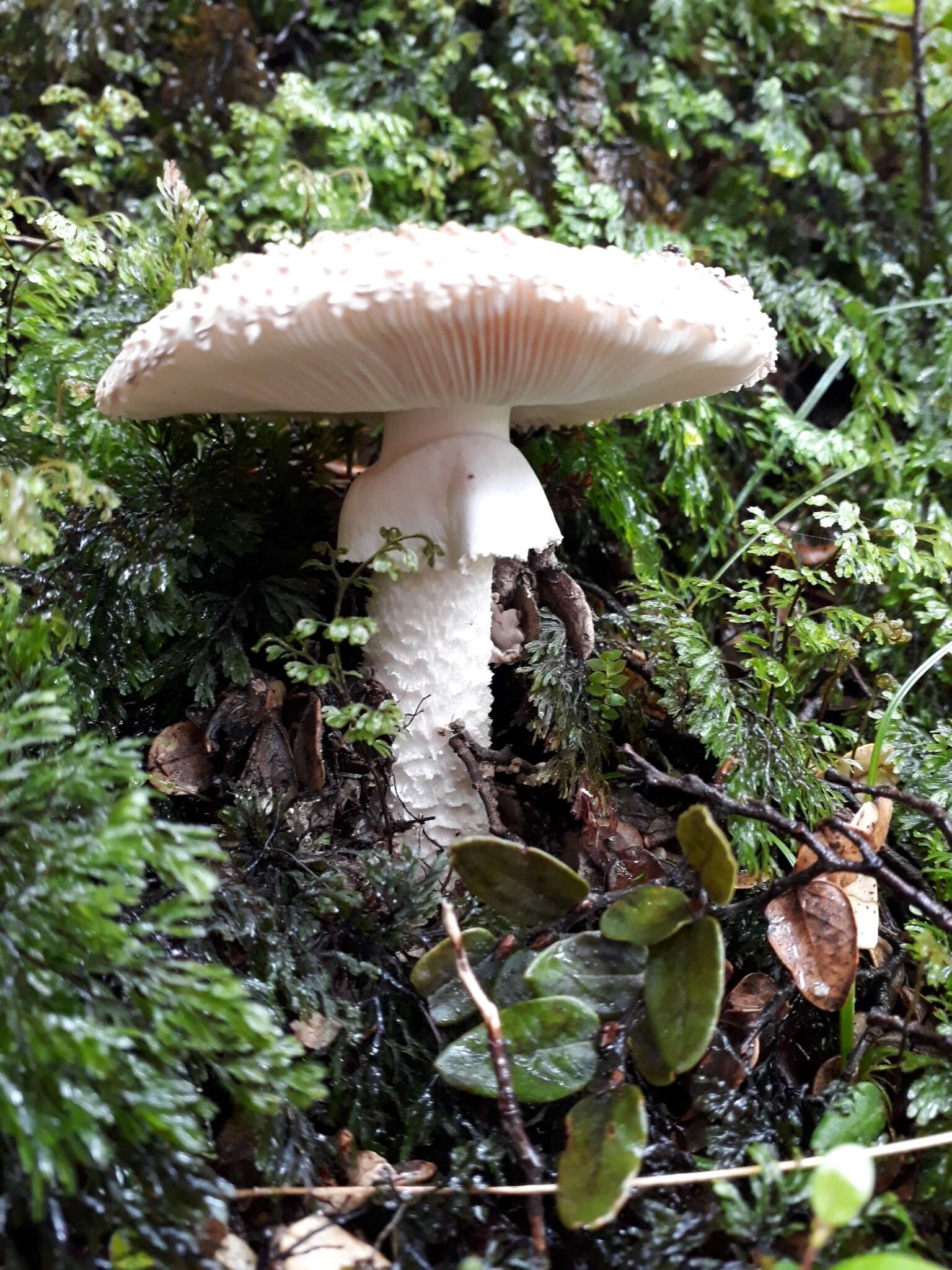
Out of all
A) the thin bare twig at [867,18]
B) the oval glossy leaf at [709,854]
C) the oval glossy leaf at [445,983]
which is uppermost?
the thin bare twig at [867,18]

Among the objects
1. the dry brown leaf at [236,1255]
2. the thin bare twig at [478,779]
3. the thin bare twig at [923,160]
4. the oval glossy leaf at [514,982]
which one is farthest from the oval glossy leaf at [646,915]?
the thin bare twig at [923,160]

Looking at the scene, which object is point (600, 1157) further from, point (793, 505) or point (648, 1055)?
point (793, 505)

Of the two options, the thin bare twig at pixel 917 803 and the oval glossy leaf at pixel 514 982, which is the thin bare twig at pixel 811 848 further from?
the oval glossy leaf at pixel 514 982

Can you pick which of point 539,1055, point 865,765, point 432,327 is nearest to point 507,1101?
point 539,1055

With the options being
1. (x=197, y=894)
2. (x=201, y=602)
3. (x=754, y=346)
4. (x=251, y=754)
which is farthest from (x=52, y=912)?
(x=754, y=346)

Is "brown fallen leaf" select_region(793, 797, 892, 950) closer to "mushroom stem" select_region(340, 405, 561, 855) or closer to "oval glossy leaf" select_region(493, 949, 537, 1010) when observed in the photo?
"oval glossy leaf" select_region(493, 949, 537, 1010)

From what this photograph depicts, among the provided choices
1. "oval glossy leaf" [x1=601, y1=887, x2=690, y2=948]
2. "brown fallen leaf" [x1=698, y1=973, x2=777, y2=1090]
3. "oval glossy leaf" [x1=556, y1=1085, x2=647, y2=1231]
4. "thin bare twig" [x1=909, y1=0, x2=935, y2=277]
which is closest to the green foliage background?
"thin bare twig" [x1=909, y1=0, x2=935, y2=277]

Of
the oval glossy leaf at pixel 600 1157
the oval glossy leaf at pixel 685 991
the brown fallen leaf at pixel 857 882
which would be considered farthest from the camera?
the brown fallen leaf at pixel 857 882
